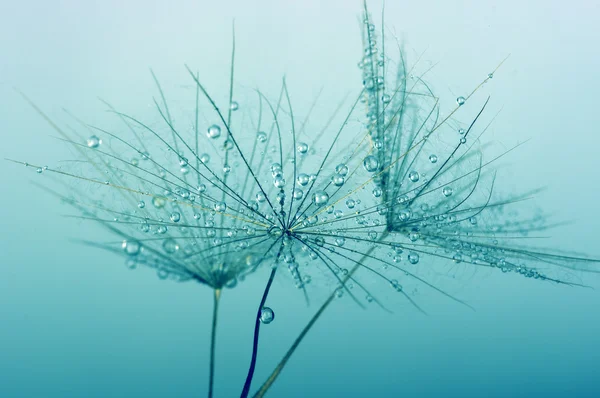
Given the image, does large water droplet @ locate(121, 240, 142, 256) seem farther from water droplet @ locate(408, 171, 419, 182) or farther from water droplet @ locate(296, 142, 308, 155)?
water droplet @ locate(408, 171, 419, 182)

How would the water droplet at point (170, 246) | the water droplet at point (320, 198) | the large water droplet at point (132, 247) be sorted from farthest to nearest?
the water droplet at point (320, 198), the water droplet at point (170, 246), the large water droplet at point (132, 247)

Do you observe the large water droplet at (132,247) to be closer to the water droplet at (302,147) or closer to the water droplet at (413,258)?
the water droplet at (302,147)

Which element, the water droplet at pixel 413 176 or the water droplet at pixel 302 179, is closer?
the water droplet at pixel 302 179

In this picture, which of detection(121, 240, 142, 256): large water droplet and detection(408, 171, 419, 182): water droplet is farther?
detection(408, 171, 419, 182): water droplet

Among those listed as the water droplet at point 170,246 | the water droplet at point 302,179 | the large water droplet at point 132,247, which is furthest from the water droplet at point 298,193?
the large water droplet at point 132,247

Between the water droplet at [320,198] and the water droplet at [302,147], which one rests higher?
the water droplet at [302,147]

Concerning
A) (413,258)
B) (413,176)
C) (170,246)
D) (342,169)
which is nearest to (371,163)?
(342,169)

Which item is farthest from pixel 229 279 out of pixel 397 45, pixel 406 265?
pixel 397 45

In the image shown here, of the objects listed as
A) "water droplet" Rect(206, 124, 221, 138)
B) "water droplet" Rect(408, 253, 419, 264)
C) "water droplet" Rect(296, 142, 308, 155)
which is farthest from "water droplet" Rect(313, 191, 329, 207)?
"water droplet" Rect(408, 253, 419, 264)

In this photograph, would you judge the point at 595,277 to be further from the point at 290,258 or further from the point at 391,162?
the point at 290,258
